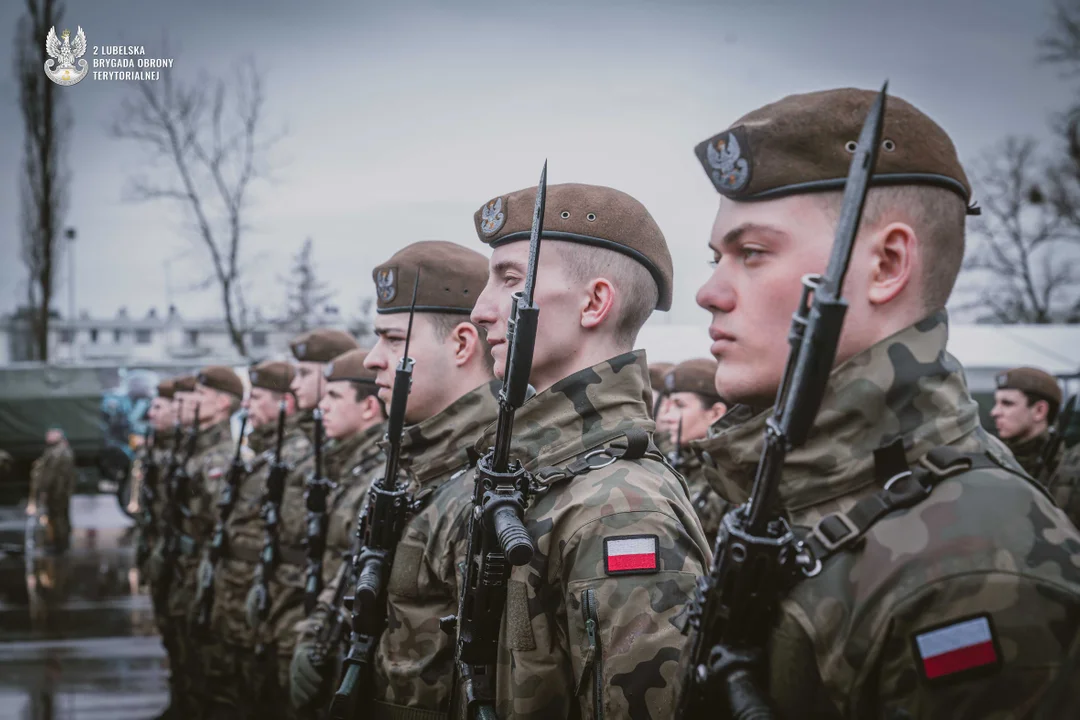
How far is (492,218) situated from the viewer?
2787 mm

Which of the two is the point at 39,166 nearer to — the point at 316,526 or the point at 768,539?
the point at 316,526

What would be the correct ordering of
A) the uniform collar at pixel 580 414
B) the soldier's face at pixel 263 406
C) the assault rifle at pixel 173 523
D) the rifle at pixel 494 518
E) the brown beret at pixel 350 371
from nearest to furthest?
the rifle at pixel 494 518, the uniform collar at pixel 580 414, the brown beret at pixel 350 371, the soldier's face at pixel 263 406, the assault rifle at pixel 173 523

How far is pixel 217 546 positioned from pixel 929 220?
611 cm

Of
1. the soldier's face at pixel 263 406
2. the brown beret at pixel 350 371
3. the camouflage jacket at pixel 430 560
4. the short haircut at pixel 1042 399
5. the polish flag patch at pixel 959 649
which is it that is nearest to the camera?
the polish flag patch at pixel 959 649

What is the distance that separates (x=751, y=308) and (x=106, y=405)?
71.1ft

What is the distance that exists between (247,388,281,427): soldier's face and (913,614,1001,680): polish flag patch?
6.79 metres

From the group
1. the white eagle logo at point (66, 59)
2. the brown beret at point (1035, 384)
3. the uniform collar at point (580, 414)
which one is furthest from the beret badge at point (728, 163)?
the brown beret at point (1035, 384)

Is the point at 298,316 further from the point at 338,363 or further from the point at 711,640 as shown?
the point at 711,640

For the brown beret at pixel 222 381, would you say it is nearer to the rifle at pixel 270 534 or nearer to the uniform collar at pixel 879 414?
the rifle at pixel 270 534

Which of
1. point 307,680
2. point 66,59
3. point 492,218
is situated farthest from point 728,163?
point 66,59

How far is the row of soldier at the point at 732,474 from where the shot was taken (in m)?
1.25

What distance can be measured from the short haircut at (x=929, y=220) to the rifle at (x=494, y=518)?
784 millimetres

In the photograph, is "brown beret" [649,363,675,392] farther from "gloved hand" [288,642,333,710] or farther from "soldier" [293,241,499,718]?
"gloved hand" [288,642,333,710]

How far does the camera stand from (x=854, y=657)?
129 cm
